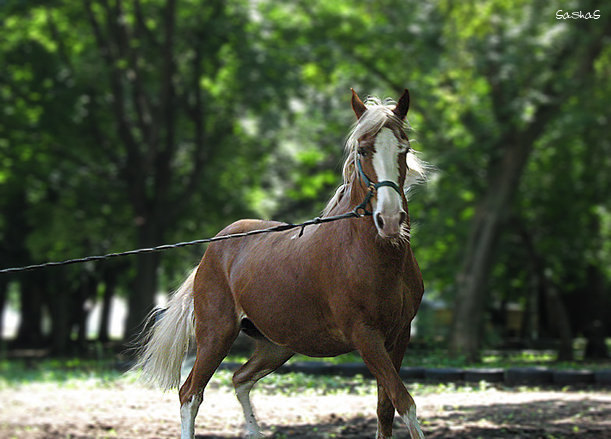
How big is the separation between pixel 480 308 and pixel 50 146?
12.6 meters

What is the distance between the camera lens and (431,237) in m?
22.6

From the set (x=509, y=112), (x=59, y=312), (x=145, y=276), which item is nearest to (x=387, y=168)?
(x=509, y=112)

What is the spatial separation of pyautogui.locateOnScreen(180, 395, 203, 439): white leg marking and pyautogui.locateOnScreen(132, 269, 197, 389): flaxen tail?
560 mm

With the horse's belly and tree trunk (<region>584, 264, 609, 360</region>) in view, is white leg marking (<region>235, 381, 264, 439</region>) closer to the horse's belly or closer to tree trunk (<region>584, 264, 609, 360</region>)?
the horse's belly

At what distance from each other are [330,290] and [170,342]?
6.62ft

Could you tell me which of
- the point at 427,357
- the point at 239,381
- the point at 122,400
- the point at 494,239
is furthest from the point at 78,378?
the point at 494,239

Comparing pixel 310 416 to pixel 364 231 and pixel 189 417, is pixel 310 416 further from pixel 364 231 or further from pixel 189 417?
pixel 364 231

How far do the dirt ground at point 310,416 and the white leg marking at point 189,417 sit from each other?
177cm

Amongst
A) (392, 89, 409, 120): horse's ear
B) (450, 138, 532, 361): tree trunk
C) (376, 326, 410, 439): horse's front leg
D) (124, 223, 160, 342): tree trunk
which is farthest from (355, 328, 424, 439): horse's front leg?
(124, 223, 160, 342): tree trunk

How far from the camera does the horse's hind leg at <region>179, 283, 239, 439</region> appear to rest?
602cm

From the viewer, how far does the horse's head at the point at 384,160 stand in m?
4.64

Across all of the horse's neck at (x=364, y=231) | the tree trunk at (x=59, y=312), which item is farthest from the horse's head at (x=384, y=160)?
the tree trunk at (x=59, y=312)

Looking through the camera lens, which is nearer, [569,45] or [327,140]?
[569,45]

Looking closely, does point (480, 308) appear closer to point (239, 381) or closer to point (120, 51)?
point (120, 51)
